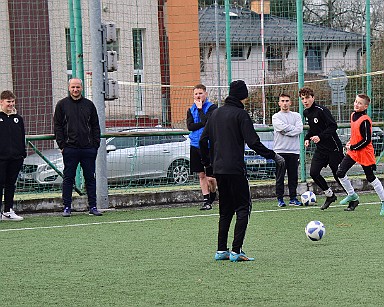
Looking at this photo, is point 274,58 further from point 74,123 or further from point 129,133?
point 74,123

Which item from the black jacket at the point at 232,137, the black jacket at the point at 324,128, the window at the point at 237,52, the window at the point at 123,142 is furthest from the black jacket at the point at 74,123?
the black jacket at the point at 232,137

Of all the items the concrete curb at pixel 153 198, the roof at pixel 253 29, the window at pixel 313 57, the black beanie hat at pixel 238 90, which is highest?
the roof at pixel 253 29

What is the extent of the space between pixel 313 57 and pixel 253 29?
1.28 m

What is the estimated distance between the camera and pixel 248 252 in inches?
361

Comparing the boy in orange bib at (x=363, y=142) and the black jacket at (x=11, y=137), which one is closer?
the boy in orange bib at (x=363, y=142)

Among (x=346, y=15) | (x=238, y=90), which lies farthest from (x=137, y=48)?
(x=238, y=90)

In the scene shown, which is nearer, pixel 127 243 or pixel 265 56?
pixel 127 243

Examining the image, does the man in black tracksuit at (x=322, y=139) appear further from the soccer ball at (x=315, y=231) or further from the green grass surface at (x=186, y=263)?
the soccer ball at (x=315, y=231)

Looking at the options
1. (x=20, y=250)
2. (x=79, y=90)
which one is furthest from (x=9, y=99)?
(x=20, y=250)

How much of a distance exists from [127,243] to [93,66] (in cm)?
458

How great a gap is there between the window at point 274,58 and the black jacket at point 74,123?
402cm

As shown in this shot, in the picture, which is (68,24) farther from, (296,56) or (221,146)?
(221,146)

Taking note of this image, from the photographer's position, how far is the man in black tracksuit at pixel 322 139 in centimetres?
1345

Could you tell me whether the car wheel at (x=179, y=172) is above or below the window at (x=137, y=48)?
below
